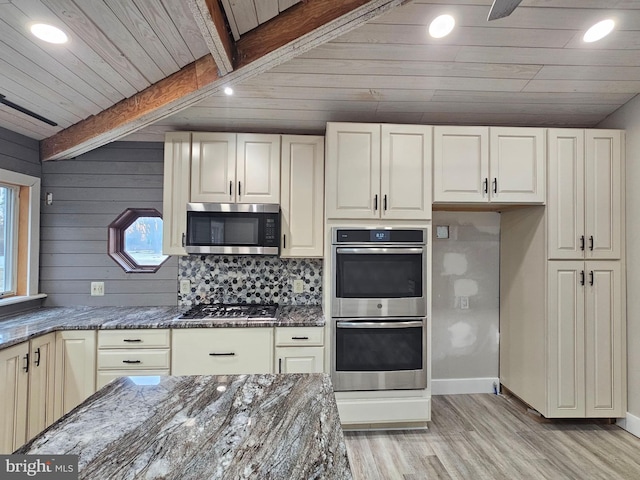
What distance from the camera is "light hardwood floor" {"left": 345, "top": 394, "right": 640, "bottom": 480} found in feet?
6.77

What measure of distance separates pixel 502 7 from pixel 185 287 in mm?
2821

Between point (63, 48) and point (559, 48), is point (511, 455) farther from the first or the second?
point (63, 48)

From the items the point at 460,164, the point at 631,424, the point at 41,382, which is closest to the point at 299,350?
the point at 41,382

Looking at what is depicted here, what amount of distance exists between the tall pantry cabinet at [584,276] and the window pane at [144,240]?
3204 mm

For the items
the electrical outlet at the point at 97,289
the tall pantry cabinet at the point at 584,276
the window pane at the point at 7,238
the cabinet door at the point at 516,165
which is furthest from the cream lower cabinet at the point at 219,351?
the tall pantry cabinet at the point at 584,276

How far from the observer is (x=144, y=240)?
297 centimetres

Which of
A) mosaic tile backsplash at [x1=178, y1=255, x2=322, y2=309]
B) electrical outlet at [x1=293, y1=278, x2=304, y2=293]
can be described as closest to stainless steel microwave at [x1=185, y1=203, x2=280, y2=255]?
mosaic tile backsplash at [x1=178, y1=255, x2=322, y2=309]

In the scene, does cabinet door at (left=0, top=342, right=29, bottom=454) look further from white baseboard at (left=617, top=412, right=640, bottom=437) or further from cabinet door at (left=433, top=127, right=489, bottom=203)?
white baseboard at (left=617, top=412, right=640, bottom=437)

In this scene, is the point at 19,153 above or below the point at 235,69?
below

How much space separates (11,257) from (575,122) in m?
4.76

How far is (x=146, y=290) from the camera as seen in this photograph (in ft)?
9.50

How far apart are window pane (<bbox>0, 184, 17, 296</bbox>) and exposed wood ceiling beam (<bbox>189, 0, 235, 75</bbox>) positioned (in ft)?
6.95

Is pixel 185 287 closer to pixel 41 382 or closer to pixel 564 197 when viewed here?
pixel 41 382

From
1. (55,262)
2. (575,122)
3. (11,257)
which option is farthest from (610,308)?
(11,257)
